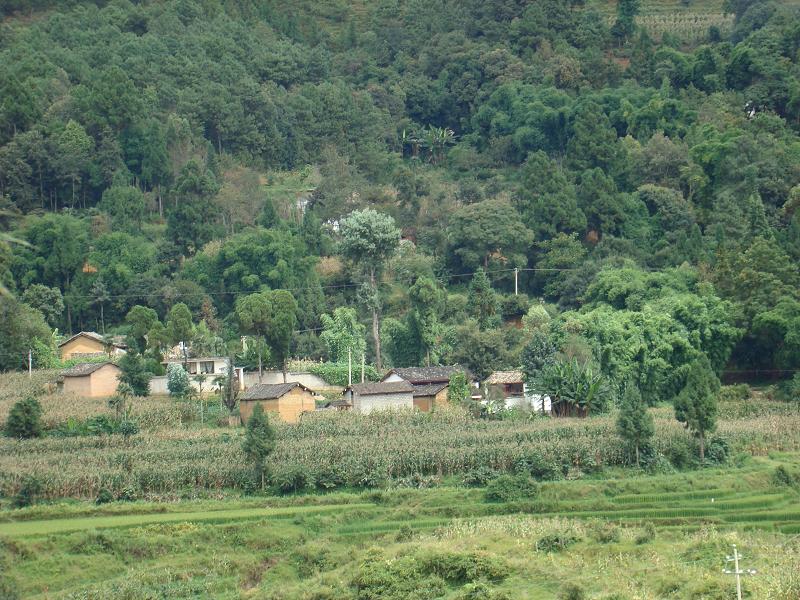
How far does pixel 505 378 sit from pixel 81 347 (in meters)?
17.6

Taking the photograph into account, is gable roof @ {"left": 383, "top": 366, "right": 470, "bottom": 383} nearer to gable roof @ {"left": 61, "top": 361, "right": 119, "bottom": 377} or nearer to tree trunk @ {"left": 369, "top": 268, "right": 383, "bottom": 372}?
tree trunk @ {"left": 369, "top": 268, "right": 383, "bottom": 372}

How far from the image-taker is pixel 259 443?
42.2 metres

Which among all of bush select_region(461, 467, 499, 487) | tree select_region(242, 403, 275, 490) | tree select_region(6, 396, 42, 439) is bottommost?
bush select_region(461, 467, 499, 487)

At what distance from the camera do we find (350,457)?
43406 mm

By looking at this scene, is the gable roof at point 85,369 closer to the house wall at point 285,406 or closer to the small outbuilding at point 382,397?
the house wall at point 285,406

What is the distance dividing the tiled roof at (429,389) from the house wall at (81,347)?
47.3 feet

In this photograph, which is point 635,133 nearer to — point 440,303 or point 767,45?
point 767,45

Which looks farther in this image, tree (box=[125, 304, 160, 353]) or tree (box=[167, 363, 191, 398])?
tree (box=[125, 304, 160, 353])

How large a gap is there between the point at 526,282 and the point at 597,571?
32.4m

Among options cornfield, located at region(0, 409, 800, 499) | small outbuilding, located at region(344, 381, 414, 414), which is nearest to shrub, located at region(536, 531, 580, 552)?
cornfield, located at region(0, 409, 800, 499)

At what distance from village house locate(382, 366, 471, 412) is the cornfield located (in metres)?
3.92

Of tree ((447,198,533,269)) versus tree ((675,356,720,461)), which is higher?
tree ((447,198,533,269))

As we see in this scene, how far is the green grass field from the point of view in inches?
1281

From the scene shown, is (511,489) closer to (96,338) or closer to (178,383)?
(178,383)
